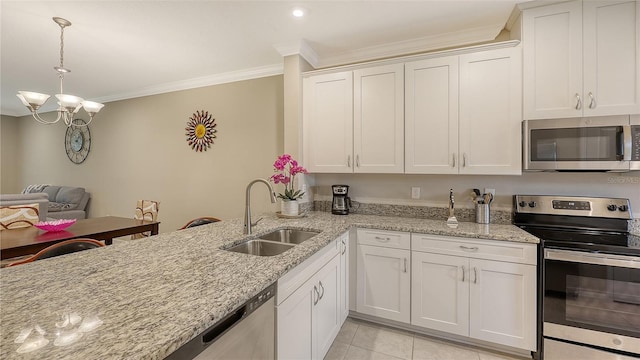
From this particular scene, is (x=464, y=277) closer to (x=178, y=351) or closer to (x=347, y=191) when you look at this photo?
(x=347, y=191)

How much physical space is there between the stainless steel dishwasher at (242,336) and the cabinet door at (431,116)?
172 cm

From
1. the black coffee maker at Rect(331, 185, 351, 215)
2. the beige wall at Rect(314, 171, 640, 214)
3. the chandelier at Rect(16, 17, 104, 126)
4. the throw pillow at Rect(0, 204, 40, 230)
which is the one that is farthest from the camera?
the black coffee maker at Rect(331, 185, 351, 215)

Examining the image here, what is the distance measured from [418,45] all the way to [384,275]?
213 cm

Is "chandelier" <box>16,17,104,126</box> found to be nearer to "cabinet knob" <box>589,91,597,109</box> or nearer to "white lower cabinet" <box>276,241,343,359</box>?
"white lower cabinet" <box>276,241,343,359</box>

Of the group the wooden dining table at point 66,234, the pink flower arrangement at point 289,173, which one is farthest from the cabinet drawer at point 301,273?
the wooden dining table at point 66,234

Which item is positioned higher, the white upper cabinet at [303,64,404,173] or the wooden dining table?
the white upper cabinet at [303,64,404,173]

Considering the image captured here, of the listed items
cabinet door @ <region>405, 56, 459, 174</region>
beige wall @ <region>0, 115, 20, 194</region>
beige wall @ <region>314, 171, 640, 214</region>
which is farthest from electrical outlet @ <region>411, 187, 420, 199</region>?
beige wall @ <region>0, 115, 20, 194</region>

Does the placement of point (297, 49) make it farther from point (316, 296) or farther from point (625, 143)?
point (625, 143)

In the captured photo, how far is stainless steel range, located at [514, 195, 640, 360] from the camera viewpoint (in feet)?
5.16

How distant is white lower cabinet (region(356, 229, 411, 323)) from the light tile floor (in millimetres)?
143

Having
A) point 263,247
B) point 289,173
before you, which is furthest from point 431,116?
point 263,247

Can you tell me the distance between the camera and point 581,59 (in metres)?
1.88

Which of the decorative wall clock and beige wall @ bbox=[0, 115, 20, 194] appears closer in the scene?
the decorative wall clock

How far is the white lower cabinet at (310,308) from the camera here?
124 centimetres
